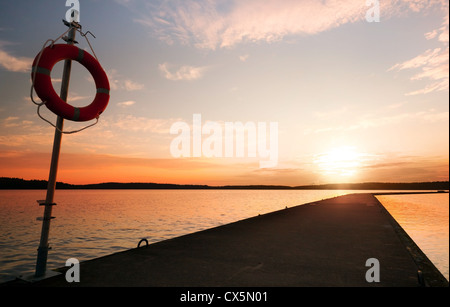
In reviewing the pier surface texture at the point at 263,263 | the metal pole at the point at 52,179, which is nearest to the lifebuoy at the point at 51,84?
the metal pole at the point at 52,179

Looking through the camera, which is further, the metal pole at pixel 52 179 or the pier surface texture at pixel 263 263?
the metal pole at pixel 52 179

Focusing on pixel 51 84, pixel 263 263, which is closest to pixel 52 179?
pixel 51 84

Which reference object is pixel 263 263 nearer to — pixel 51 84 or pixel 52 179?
pixel 52 179

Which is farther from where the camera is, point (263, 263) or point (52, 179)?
point (263, 263)

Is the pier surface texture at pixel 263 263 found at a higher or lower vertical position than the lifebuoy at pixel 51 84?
lower

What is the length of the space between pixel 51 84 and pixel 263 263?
5.23 metres

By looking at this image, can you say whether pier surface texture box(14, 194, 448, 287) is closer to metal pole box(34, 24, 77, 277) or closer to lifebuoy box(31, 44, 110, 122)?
metal pole box(34, 24, 77, 277)

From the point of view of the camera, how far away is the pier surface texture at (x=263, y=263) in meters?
4.50

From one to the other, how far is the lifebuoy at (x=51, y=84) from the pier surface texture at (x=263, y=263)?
114 inches

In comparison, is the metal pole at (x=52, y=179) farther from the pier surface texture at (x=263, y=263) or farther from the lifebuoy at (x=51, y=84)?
the pier surface texture at (x=263, y=263)

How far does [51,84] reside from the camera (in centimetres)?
497
